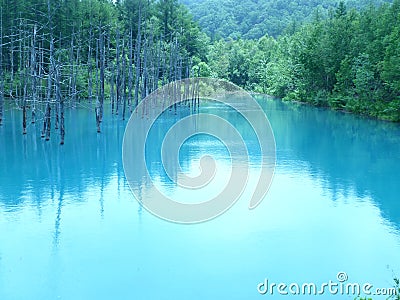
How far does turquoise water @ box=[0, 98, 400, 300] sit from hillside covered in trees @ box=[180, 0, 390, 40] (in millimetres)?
81361

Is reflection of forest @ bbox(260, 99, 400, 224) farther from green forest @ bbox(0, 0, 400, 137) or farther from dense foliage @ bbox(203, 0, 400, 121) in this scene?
green forest @ bbox(0, 0, 400, 137)

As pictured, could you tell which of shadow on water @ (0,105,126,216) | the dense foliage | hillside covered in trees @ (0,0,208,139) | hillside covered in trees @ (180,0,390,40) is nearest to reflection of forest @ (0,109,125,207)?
shadow on water @ (0,105,126,216)

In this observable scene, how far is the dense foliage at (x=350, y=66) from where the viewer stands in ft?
80.1

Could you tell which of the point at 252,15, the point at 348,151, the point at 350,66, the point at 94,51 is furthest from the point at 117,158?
the point at 252,15

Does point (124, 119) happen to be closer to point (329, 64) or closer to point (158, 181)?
point (158, 181)

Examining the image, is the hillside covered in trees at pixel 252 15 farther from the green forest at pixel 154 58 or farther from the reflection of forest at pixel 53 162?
the reflection of forest at pixel 53 162

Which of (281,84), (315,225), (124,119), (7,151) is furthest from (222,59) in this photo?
(315,225)

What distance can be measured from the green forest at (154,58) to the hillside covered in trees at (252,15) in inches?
Answer: 1311

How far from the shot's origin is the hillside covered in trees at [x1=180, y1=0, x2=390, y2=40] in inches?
3672

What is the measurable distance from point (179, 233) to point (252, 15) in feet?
326

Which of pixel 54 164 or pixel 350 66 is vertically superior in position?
pixel 350 66

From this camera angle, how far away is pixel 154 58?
102 ft

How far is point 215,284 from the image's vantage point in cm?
629

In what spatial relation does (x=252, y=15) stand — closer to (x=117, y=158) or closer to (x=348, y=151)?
(x=348, y=151)
